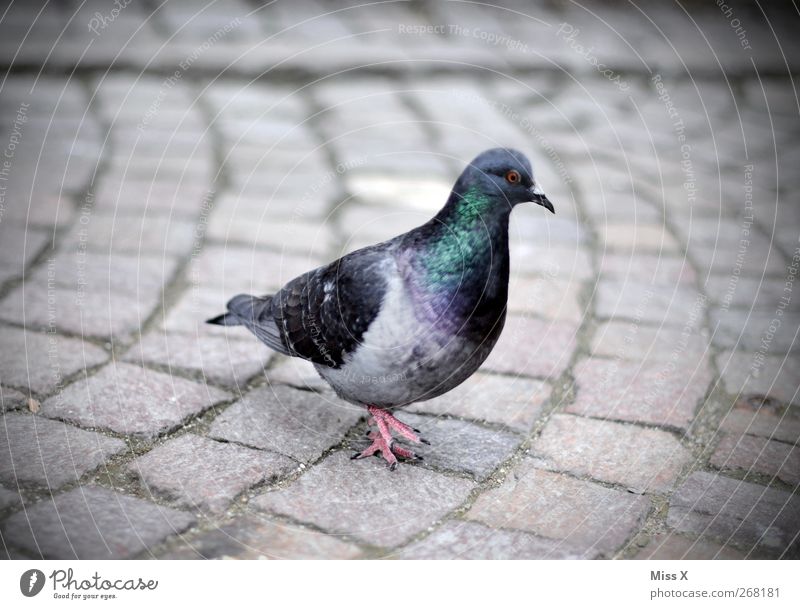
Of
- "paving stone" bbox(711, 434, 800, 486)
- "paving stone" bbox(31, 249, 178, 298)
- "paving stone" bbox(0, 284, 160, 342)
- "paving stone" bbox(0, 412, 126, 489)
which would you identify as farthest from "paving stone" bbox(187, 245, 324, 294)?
"paving stone" bbox(711, 434, 800, 486)

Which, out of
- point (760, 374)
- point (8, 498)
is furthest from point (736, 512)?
point (8, 498)

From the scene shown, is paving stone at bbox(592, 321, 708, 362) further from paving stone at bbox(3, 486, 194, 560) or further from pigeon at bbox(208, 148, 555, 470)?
paving stone at bbox(3, 486, 194, 560)

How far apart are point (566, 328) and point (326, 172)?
218 cm

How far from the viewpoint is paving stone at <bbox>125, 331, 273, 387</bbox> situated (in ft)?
11.6

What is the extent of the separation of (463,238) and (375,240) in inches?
77.5

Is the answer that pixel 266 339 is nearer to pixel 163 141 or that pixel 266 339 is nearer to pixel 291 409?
pixel 291 409

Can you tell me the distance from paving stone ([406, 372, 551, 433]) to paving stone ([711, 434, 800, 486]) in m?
0.70

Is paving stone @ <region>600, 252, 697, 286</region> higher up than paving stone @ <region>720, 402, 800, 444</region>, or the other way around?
paving stone @ <region>600, 252, 697, 286</region>

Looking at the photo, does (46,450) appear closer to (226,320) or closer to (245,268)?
(226,320)

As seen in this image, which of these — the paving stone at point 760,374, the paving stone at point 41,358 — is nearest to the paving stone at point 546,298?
the paving stone at point 760,374

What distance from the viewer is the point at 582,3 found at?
8805mm

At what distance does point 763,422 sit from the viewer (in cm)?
335

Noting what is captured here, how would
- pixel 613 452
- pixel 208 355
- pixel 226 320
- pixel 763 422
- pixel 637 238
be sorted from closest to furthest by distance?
pixel 613 452 → pixel 763 422 → pixel 226 320 → pixel 208 355 → pixel 637 238
